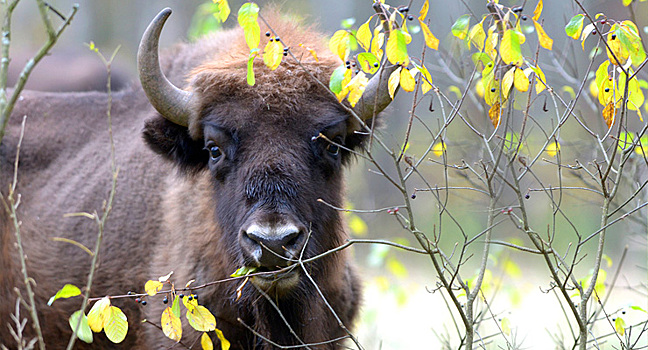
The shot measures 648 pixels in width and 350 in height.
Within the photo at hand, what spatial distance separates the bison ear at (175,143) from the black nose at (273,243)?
43.4 inches

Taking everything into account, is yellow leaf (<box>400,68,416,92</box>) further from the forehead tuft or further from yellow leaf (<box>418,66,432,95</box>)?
the forehead tuft

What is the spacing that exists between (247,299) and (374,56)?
1853 millimetres

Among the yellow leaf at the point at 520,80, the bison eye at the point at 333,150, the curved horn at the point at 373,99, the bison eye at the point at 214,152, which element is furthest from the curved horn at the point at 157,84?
the yellow leaf at the point at 520,80

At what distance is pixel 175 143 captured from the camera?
4938mm

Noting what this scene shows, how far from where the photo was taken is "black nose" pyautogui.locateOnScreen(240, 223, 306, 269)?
3883mm

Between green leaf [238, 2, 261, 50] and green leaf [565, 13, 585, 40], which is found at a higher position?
green leaf [565, 13, 585, 40]

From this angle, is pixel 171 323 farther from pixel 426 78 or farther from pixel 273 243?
pixel 426 78

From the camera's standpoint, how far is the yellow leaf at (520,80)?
330cm

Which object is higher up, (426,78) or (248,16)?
(426,78)

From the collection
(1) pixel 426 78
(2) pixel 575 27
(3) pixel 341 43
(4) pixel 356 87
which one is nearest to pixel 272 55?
(3) pixel 341 43

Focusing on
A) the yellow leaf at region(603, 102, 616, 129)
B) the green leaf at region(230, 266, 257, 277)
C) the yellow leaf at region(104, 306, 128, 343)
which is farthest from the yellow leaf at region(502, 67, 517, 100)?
the yellow leaf at region(104, 306, 128, 343)

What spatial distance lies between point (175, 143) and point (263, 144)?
94 cm

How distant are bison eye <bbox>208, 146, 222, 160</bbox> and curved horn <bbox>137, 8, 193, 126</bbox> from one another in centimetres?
29

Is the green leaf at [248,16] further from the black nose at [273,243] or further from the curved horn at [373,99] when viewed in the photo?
the curved horn at [373,99]
